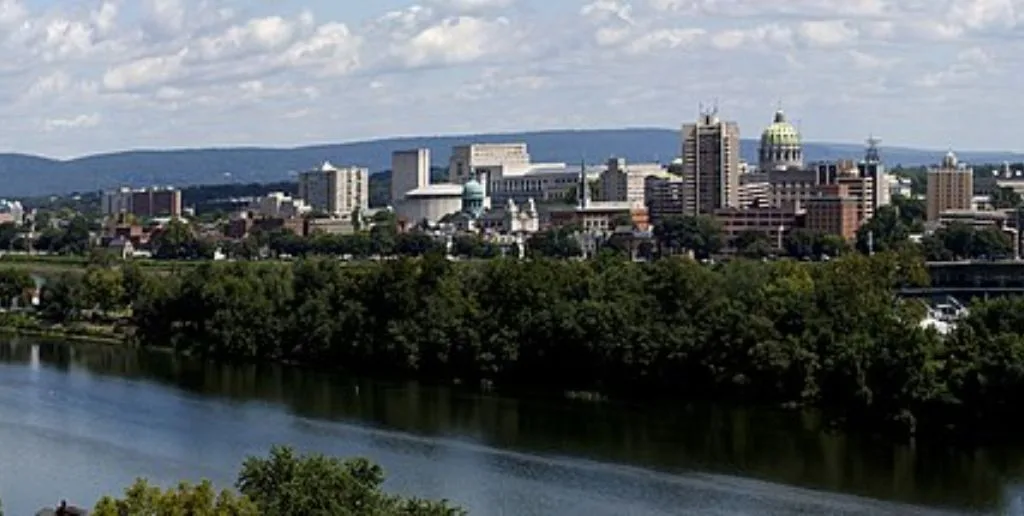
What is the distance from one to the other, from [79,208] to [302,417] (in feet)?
346

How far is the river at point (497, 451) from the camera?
62.1 ft

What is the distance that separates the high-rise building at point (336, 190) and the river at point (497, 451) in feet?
237

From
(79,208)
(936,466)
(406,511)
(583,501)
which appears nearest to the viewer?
(406,511)

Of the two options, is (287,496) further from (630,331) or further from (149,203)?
(149,203)

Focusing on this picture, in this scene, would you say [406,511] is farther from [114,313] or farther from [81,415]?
[114,313]

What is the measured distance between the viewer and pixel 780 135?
85250mm

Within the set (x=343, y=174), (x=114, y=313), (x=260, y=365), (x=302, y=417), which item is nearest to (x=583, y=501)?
(x=302, y=417)

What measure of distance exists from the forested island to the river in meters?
0.98

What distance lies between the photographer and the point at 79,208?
127m

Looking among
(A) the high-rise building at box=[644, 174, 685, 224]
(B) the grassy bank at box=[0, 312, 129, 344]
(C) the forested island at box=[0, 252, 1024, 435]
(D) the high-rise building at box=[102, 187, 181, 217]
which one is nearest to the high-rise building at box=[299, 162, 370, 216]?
(D) the high-rise building at box=[102, 187, 181, 217]

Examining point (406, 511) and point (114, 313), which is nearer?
point (406, 511)

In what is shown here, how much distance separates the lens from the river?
18938mm

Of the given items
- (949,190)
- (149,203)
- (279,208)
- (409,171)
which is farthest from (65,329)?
(409,171)

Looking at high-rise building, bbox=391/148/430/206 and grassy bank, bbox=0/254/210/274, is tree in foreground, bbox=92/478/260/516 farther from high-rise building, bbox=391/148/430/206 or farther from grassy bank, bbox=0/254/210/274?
high-rise building, bbox=391/148/430/206
